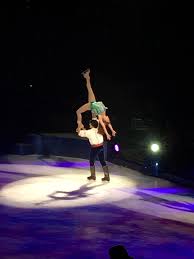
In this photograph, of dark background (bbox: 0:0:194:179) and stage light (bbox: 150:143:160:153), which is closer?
stage light (bbox: 150:143:160:153)

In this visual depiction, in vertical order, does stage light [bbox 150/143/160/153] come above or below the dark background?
below

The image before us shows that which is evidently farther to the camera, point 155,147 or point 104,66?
point 104,66

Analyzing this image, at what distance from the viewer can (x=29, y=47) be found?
23734 mm

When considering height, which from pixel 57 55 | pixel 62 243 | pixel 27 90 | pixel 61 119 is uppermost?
pixel 57 55

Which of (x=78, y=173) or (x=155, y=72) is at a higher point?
(x=155, y=72)

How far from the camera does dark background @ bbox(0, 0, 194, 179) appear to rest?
16.9 metres

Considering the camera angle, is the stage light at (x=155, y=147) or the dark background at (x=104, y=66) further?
the dark background at (x=104, y=66)

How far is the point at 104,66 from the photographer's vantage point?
21.1 metres

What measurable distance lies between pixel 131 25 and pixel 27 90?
7.50 meters

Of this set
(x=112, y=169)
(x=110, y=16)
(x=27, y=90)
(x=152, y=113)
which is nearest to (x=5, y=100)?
(x=27, y=90)

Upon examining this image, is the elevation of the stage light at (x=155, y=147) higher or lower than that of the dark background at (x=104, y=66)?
lower

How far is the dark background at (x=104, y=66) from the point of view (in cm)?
1688

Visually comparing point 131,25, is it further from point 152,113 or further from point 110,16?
point 152,113

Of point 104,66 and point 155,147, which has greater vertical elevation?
point 104,66
